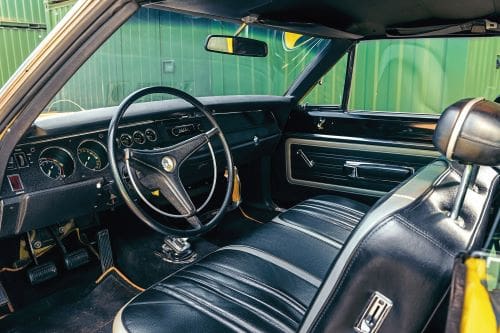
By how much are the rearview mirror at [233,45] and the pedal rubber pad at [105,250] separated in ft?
3.67

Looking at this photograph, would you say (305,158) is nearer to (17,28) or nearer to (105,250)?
(105,250)

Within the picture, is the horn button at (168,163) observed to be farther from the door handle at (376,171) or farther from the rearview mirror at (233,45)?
the door handle at (376,171)

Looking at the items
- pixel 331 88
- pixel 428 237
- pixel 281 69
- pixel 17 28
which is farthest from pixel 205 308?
pixel 17 28

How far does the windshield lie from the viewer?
237cm

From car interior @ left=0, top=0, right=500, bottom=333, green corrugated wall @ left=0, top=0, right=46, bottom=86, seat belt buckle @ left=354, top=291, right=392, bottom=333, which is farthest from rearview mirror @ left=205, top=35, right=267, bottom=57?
green corrugated wall @ left=0, top=0, right=46, bottom=86

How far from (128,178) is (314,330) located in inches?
44.6

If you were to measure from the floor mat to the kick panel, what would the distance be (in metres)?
1.29

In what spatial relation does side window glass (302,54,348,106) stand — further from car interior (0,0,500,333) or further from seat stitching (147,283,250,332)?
seat stitching (147,283,250,332)

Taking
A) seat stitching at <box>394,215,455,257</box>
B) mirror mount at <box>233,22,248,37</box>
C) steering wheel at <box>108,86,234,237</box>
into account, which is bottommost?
steering wheel at <box>108,86,234,237</box>

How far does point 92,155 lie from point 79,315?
2.53 feet

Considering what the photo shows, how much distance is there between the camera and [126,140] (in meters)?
2.05

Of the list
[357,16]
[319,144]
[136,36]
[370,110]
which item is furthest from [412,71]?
[136,36]

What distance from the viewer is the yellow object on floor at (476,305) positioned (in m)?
0.70

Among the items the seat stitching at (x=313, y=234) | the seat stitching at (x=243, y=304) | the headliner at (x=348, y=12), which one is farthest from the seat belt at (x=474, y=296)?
the headliner at (x=348, y=12)
